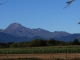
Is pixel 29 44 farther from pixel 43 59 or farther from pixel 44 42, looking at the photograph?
pixel 43 59

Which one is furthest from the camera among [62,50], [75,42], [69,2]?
[75,42]

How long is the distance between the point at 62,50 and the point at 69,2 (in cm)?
4436

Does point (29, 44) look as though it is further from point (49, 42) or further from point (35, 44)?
point (49, 42)

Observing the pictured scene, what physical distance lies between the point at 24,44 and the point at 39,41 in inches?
164

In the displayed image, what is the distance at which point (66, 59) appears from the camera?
1033 inches

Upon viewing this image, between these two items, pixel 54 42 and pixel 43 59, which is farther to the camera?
pixel 54 42

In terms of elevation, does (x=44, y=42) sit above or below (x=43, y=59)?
above

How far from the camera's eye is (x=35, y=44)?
250 feet

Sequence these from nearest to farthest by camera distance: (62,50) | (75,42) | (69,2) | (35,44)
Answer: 1. (69,2)
2. (62,50)
3. (35,44)
4. (75,42)

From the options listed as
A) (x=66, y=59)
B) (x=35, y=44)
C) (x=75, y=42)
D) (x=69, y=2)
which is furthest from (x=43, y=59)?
(x=75, y=42)

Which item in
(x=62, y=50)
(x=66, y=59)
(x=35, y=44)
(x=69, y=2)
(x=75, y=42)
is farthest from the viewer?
(x=75, y=42)

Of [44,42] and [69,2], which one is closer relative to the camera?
[69,2]

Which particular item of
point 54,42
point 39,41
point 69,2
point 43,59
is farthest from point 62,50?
point 69,2

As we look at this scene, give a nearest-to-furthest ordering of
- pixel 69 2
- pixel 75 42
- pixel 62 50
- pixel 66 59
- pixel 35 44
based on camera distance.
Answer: pixel 69 2 < pixel 66 59 < pixel 62 50 < pixel 35 44 < pixel 75 42
